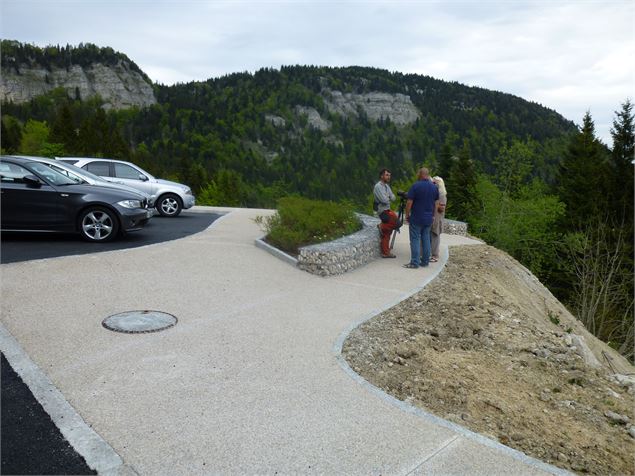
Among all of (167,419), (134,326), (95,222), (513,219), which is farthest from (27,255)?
(513,219)

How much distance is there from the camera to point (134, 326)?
592 centimetres

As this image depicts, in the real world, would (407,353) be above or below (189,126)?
below

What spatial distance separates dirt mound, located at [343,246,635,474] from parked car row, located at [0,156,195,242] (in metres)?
6.28

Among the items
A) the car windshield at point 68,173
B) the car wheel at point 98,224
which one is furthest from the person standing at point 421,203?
the car windshield at point 68,173

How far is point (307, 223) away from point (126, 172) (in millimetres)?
7161

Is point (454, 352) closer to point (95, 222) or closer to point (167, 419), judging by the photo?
point (167, 419)

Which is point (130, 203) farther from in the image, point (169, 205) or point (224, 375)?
point (224, 375)

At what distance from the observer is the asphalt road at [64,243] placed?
A: 29.4ft

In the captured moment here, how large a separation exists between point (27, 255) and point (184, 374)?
5.84 m

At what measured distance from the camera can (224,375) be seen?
15.5ft

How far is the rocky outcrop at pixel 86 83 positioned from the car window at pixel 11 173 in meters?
186

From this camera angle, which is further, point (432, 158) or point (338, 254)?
point (432, 158)

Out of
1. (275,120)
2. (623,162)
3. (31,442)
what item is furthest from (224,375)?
(275,120)

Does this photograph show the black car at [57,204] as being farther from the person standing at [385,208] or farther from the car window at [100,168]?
the person standing at [385,208]
